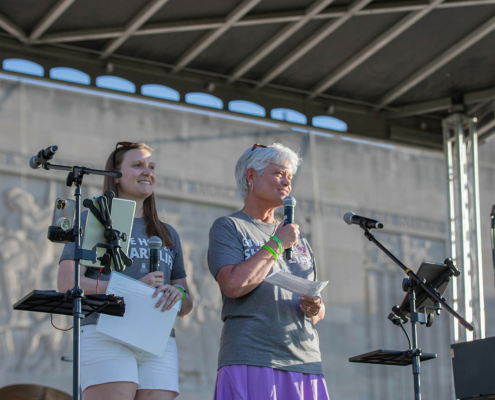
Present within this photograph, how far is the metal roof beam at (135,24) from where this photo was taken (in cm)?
512

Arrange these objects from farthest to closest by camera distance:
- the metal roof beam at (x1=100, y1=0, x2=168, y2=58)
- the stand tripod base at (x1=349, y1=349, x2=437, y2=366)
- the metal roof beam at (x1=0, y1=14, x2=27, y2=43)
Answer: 1. the metal roof beam at (x1=100, y1=0, x2=168, y2=58)
2. the metal roof beam at (x1=0, y1=14, x2=27, y2=43)
3. the stand tripod base at (x1=349, y1=349, x2=437, y2=366)

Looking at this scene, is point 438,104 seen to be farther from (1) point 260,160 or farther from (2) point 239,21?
(1) point 260,160

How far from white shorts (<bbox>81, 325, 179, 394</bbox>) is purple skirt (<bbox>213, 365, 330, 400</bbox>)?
234mm

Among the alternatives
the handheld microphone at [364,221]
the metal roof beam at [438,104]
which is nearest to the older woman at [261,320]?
the handheld microphone at [364,221]

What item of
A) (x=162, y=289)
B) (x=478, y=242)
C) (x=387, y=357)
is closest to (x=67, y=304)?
(x=162, y=289)

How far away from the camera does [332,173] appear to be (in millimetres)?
9070

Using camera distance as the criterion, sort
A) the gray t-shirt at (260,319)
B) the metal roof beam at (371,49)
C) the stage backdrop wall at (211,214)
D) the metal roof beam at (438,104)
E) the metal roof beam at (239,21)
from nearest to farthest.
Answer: the gray t-shirt at (260,319) → the metal roof beam at (239,21) → the metal roof beam at (371,49) → the metal roof beam at (438,104) → the stage backdrop wall at (211,214)

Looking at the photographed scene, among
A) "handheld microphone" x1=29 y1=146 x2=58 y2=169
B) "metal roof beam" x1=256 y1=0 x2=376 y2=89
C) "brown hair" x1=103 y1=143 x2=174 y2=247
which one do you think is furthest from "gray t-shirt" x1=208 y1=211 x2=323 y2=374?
"metal roof beam" x1=256 y1=0 x2=376 y2=89

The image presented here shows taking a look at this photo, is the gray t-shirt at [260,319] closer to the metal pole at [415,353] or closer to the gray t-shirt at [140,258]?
the gray t-shirt at [140,258]

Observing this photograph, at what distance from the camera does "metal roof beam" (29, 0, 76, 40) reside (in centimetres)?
497

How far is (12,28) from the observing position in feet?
16.6

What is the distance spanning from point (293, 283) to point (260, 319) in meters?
0.21

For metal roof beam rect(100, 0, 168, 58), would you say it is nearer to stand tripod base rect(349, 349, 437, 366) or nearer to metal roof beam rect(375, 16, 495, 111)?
metal roof beam rect(375, 16, 495, 111)

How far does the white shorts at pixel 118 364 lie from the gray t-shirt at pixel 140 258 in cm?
9
